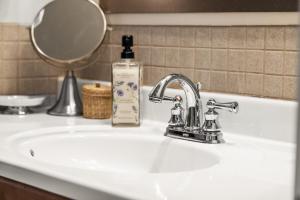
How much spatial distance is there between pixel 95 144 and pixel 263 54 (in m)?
0.41

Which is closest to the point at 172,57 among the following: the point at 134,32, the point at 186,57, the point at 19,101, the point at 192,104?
the point at 186,57

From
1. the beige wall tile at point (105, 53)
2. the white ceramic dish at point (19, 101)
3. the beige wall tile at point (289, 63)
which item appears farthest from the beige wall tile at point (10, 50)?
the beige wall tile at point (289, 63)

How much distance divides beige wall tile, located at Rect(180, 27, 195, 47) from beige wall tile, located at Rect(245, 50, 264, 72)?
166 millimetres

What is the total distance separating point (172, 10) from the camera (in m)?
1.40

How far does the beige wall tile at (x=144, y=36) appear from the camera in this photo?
1482mm

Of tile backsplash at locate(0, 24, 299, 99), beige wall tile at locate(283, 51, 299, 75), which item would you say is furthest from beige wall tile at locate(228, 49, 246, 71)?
beige wall tile at locate(283, 51, 299, 75)

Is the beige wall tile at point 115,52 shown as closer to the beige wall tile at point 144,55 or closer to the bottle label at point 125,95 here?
the beige wall tile at point 144,55

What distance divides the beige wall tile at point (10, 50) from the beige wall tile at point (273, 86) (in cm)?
71

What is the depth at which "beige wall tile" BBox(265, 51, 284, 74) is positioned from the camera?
3.92 feet

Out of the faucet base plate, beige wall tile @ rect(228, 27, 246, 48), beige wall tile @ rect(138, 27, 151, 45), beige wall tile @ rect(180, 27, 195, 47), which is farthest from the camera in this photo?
beige wall tile @ rect(138, 27, 151, 45)

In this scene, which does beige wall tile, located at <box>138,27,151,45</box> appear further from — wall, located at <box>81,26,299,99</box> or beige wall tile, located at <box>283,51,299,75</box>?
beige wall tile, located at <box>283,51,299,75</box>

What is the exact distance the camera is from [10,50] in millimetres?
1577

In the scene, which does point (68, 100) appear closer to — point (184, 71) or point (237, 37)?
point (184, 71)

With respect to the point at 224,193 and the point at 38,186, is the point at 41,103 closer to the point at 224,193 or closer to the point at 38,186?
the point at 38,186
